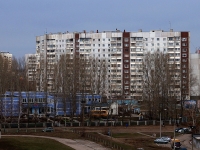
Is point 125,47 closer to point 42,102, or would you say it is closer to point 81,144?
point 42,102

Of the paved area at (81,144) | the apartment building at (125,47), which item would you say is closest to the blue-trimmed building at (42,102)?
the paved area at (81,144)

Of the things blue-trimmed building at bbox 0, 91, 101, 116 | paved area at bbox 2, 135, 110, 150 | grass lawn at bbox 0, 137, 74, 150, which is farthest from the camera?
blue-trimmed building at bbox 0, 91, 101, 116

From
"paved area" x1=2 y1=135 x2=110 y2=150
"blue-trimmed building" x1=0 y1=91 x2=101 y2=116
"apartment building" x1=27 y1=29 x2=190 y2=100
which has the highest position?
"apartment building" x1=27 y1=29 x2=190 y2=100

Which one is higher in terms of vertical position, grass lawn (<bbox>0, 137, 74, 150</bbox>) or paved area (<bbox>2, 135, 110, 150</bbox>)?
grass lawn (<bbox>0, 137, 74, 150</bbox>)

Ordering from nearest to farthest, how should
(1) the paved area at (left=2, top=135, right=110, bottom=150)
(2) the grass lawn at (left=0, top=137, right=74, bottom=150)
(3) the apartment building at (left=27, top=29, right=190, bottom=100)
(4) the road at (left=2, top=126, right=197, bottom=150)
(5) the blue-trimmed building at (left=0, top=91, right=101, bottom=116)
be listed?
(2) the grass lawn at (left=0, top=137, right=74, bottom=150), (1) the paved area at (left=2, top=135, right=110, bottom=150), (4) the road at (left=2, top=126, right=197, bottom=150), (5) the blue-trimmed building at (left=0, top=91, right=101, bottom=116), (3) the apartment building at (left=27, top=29, right=190, bottom=100)

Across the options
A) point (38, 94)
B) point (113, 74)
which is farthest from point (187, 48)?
point (38, 94)

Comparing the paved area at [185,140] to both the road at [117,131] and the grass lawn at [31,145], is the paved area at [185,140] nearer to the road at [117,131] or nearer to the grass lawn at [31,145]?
the road at [117,131]

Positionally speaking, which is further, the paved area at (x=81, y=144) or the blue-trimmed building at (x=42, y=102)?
the blue-trimmed building at (x=42, y=102)

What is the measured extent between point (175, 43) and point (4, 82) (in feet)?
175

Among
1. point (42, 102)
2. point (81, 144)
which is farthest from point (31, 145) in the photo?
point (42, 102)

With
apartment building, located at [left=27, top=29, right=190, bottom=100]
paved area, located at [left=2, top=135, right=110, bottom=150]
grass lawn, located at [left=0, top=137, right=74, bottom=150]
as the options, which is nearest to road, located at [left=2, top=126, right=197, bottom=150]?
paved area, located at [left=2, top=135, right=110, bottom=150]

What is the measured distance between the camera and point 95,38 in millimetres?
121938

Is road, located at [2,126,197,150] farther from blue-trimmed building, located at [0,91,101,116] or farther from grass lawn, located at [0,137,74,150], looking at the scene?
blue-trimmed building, located at [0,91,101,116]

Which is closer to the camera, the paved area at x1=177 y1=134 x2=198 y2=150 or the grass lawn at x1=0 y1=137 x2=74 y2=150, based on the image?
the grass lawn at x1=0 y1=137 x2=74 y2=150
